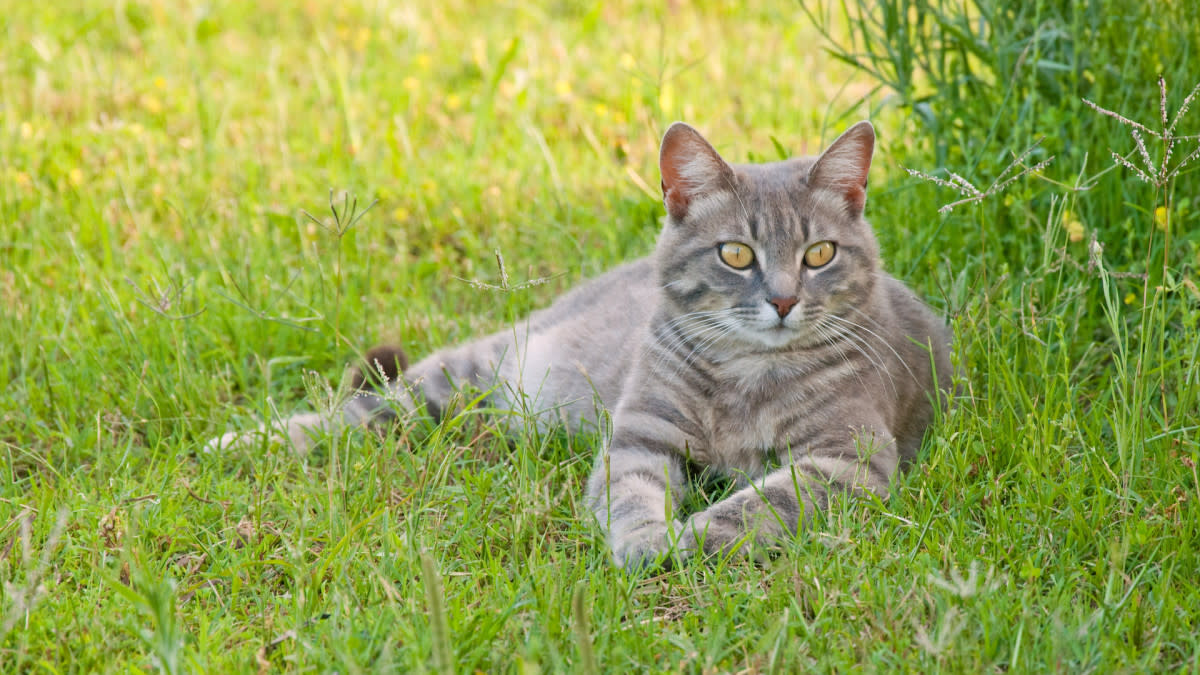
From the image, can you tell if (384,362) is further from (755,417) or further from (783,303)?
(783,303)

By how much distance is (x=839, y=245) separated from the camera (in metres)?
3.02

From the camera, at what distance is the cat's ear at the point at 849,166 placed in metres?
2.98

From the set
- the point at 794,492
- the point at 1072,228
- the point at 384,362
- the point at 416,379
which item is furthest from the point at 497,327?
the point at 1072,228

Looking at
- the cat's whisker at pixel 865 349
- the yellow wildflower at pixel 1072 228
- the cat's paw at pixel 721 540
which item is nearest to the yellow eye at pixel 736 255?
the cat's whisker at pixel 865 349

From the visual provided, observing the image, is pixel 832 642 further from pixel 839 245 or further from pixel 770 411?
pixel 839 245

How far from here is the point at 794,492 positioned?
270 centimetres

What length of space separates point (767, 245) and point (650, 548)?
93 centimetres

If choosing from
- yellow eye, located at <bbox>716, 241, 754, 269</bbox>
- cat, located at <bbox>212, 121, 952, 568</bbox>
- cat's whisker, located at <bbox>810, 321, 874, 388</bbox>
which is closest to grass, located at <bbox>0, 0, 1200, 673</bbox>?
cat, located at <bbox>212, 121, 952, 568</bbox>

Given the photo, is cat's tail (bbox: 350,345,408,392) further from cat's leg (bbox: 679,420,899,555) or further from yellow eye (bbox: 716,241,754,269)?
cat's leg (bbox: 679,420,899,555)

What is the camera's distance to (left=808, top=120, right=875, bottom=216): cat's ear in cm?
298

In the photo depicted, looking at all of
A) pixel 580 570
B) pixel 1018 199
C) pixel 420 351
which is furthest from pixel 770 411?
pixel 420 351

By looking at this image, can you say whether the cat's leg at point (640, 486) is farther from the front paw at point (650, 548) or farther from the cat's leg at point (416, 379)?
the cat's leg at point (416, 379)

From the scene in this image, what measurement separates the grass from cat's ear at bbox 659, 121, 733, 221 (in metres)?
0.65

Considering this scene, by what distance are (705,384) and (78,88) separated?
14.6ft
